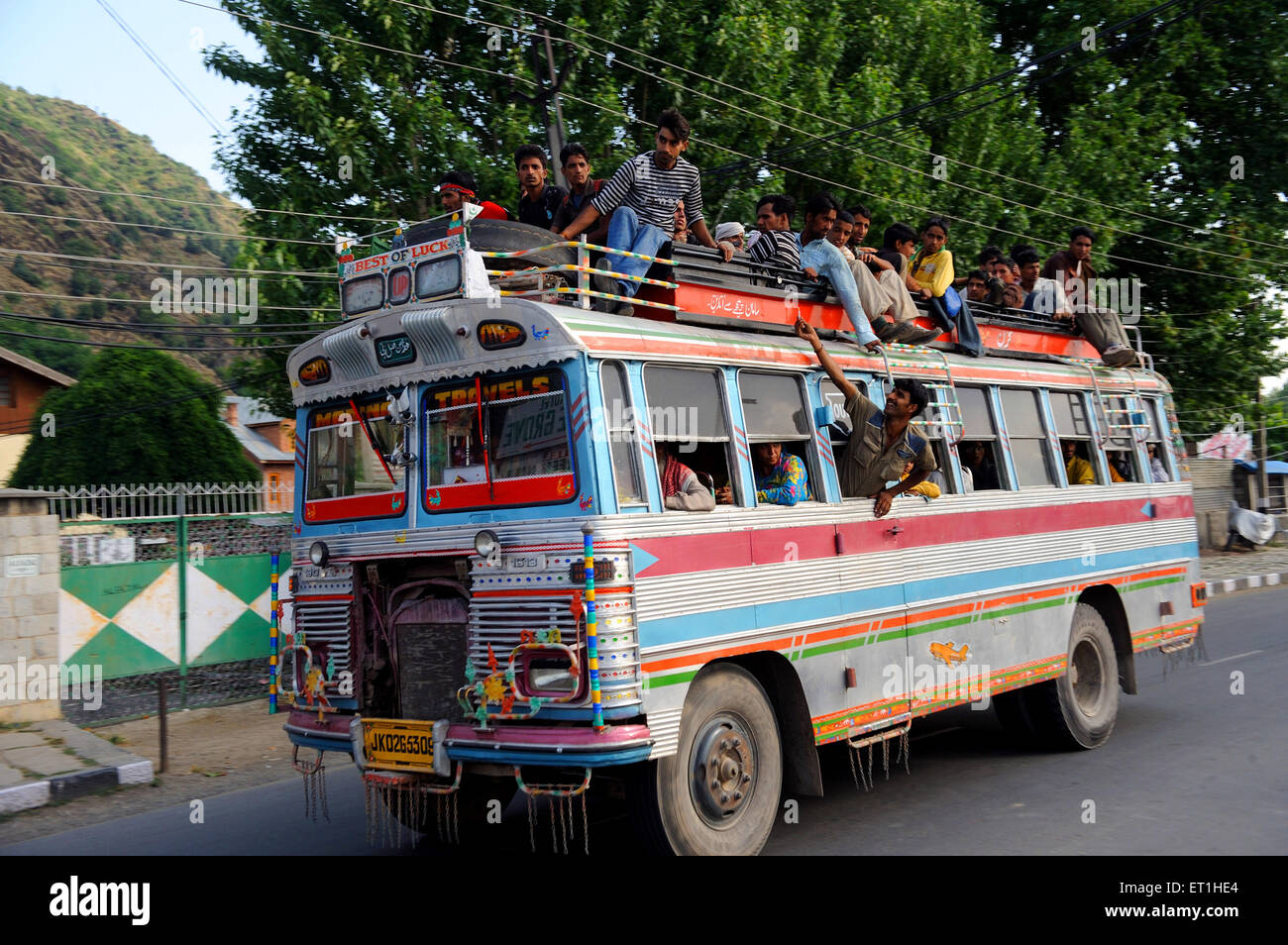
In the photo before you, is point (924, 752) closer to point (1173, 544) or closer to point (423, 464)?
point (1173, 544)

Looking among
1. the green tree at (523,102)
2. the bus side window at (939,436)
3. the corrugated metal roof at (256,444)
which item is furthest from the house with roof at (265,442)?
the bus side window at (939,436)

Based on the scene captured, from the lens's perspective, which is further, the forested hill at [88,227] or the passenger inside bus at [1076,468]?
the forested hill at [88,227]

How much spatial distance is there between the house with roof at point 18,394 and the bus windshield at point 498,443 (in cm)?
2699

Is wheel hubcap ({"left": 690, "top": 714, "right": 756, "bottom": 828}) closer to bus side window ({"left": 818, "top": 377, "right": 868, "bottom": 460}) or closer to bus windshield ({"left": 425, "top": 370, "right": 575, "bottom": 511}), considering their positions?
bus windshield ({"left": 425, "top": 370, "right": 575, "bottom": 511})

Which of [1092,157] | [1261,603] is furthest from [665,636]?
[1092,157]

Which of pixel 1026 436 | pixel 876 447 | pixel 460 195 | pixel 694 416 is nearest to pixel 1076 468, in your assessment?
pixel 1026 436

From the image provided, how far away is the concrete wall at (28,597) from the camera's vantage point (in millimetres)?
9672

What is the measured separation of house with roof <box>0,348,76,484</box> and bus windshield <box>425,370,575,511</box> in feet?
88.6

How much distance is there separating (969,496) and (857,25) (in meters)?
13.2

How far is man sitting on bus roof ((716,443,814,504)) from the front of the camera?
611 cm

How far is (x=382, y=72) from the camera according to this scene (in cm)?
1367

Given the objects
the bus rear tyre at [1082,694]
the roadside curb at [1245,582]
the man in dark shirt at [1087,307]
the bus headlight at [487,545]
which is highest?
the man in dark shirt at [1087,307]

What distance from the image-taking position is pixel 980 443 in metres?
7.88

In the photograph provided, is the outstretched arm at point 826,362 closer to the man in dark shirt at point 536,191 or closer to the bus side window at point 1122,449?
the man in dark shirt at point 536,191
